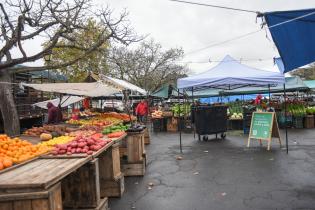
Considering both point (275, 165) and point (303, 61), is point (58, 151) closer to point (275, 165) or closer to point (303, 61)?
point (303, 61)

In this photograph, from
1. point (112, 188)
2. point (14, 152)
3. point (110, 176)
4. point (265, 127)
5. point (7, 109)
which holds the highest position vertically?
point (7, 109)

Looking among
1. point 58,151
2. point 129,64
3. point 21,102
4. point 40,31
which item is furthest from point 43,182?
point 129,64

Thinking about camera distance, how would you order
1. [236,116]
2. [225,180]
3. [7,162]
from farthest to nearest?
[236,116] < [225,180] < [7,162]

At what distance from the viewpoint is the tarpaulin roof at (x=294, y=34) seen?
5.58 m

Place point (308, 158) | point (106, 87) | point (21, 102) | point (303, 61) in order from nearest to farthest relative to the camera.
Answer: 1. point (303, 61)
2. point (308, 158)
3. point (106, 87)
4. point (21, 102)

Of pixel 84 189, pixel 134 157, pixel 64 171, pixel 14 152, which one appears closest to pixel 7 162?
pixel 14 152

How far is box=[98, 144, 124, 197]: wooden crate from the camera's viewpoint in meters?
6.88

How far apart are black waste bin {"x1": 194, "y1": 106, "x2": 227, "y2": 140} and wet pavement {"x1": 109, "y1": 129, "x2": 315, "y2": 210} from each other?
102 inches

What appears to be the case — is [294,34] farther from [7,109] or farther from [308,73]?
[308,73]

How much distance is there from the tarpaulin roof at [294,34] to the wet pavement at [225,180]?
2.53 meters

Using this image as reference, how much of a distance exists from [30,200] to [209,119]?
11.6 metres

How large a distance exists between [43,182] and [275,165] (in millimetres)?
6852

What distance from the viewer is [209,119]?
48.4 feet

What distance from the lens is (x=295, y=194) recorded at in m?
6.48
